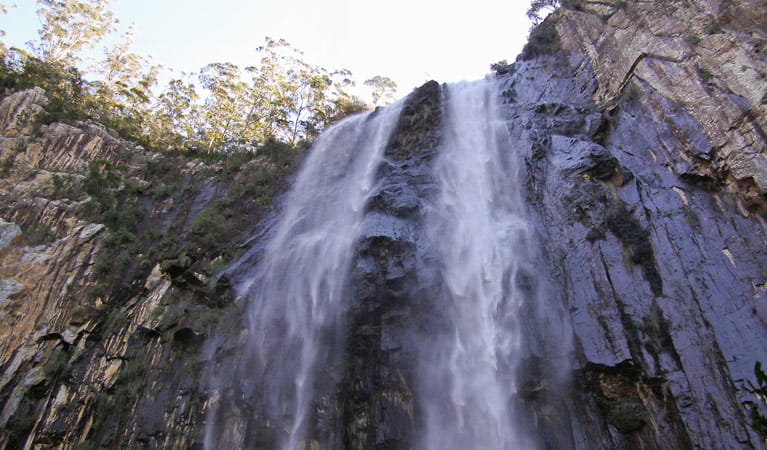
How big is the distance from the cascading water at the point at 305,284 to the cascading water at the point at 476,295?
2.40 m

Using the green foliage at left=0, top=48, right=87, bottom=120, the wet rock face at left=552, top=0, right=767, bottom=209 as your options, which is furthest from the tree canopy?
the wet rock face at left=552, top=0, right=767, bottom=209

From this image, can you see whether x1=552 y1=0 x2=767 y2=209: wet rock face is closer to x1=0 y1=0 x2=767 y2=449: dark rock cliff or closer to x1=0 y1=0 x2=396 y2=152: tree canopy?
x1=0 y1=0 x2=767 y2=449: dark rock cliff

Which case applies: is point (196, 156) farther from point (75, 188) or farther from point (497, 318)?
point (497, 318)

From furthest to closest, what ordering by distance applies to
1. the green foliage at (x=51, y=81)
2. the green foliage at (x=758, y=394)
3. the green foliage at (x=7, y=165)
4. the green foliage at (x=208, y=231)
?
the green foliage at (x=51, y=81)
the green foliage at (x=7, y=165)
the green foliage at (x=208, y=231)
the green foliage at (x=758, y=394)

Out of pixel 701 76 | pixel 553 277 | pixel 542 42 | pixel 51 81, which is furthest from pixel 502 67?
pixel 51 81

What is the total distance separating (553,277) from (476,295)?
5.98ft

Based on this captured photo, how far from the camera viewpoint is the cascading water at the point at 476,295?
28.1 ft

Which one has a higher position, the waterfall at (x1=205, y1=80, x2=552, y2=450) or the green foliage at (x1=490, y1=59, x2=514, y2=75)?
the green foliage at (x1=490, y1=59, x2=514, y2=75)

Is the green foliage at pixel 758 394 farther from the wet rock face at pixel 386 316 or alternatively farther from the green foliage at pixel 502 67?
the green foliage at pixel 502 67

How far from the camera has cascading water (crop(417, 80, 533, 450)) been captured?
28.1ft

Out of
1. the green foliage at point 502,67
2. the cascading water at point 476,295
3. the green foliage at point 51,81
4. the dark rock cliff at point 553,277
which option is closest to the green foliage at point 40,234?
the dark rock cliff at point 553,277

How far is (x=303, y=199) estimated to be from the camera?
601 inches

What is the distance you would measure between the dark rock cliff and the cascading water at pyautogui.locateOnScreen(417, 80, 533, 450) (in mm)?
413

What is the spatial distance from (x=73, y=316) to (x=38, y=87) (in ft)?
40.7
